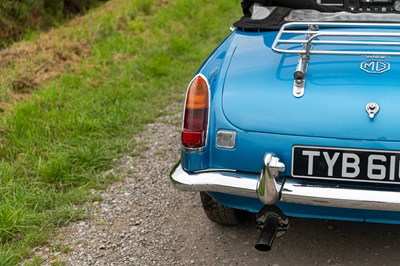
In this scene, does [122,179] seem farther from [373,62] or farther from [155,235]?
[373,62]

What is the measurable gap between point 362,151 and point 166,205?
1.63 meters

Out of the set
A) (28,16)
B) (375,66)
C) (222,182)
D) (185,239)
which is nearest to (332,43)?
(375,66)

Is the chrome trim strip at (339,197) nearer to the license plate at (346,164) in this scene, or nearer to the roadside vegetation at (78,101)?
the license plate at (346,164)

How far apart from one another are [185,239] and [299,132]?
1.13 metres

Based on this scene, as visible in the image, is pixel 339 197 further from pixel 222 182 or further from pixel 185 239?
pixel 185 239

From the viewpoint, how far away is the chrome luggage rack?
10.2ft

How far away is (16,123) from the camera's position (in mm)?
5133

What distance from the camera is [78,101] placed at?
19.2 ft

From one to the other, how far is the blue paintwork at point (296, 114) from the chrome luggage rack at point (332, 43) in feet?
0.16

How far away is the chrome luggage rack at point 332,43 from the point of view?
10.2 feet

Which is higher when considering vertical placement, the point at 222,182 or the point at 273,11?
the point at 273,11

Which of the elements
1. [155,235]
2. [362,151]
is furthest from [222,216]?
[362,151]

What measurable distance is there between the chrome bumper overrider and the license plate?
5cm

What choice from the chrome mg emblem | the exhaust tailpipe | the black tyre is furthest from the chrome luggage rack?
the black tyre
